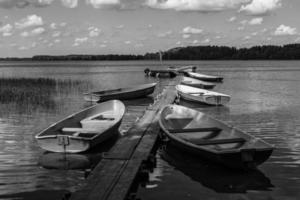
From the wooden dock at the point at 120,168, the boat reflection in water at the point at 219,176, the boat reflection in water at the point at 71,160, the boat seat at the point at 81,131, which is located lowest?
the boat reflection in water at the point at 219,176

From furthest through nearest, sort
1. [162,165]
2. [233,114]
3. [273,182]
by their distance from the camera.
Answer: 1. [233,114]
2. [162,165]
3. [273,182]

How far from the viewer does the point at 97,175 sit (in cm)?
990

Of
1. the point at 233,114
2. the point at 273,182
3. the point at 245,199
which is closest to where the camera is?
the point at 245,199

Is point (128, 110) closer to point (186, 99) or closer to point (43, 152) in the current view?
point (186, 99)

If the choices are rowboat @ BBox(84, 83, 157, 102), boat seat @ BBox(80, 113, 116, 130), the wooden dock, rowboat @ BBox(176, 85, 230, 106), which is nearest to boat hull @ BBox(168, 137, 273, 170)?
the wooden dock

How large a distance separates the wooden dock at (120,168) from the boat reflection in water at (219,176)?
120 cm

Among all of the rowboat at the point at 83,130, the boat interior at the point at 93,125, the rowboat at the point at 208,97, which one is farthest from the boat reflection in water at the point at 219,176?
the rowboat at the point at 208,97

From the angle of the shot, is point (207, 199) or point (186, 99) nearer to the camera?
point (207, 199)

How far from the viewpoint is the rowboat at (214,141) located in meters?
10.6

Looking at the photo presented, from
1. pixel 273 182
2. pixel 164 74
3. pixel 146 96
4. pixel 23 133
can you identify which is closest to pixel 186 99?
pixel 146 96

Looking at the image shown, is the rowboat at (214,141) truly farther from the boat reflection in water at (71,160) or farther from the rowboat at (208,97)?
the rowboat at (208,97)

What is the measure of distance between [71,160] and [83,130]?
1.99 metres

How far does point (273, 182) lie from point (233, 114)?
12.6 metres

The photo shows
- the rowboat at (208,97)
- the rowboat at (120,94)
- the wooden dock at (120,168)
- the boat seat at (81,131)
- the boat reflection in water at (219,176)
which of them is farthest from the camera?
the rowboat at (120,94)
